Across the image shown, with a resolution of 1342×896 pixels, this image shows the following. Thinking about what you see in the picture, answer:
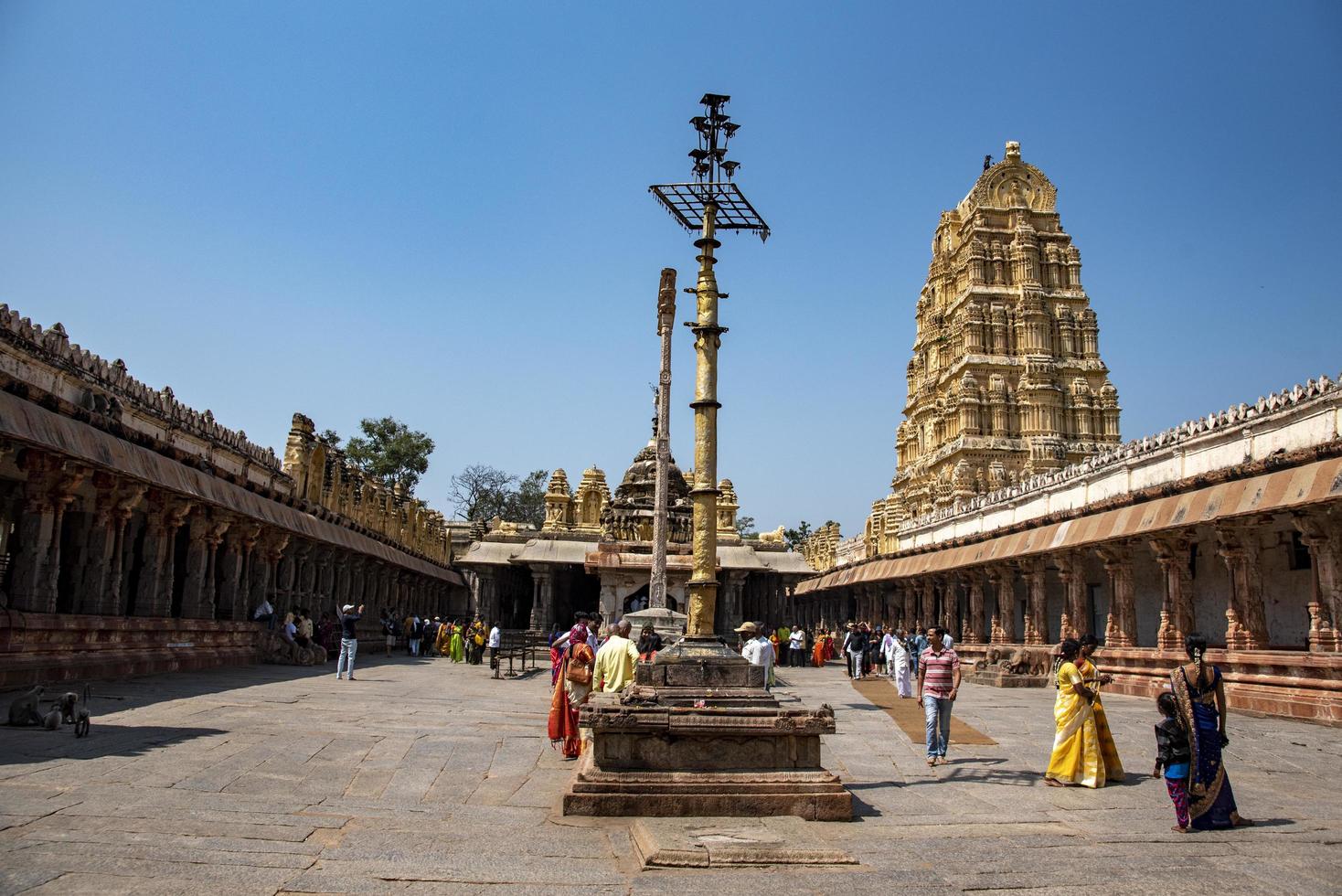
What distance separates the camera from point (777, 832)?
684 cm

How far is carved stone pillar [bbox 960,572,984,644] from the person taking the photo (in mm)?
29703

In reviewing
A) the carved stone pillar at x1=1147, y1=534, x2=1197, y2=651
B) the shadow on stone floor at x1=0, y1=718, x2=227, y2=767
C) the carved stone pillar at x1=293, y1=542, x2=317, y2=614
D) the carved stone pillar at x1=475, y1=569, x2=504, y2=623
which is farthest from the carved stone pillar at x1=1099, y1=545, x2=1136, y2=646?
the carved stone pillar at x1=475, y1=569, x2=504, y2=623

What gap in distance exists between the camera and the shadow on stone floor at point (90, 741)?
801 centimetres

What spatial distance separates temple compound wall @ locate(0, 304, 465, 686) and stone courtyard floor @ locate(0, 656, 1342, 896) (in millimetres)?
2678

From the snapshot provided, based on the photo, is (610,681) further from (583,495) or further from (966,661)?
(583,495)

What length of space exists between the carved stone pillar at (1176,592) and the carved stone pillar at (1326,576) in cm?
348

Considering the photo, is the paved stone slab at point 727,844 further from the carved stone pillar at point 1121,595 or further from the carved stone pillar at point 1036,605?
the carved stone pillar at point 1036,605

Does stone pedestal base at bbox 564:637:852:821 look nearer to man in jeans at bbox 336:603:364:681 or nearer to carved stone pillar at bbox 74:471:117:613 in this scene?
man in jeans at bbox 336:603:364:681

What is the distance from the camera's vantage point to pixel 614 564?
33.5m

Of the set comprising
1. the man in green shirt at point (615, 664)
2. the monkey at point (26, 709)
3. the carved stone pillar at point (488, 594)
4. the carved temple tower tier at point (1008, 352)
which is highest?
the carved temple tower tier at point (1008, 352)

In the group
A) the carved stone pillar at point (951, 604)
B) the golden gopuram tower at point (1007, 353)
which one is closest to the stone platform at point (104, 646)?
the carved stone pillar at point (951, 604)

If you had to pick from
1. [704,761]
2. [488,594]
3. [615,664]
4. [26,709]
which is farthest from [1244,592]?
[488,594]

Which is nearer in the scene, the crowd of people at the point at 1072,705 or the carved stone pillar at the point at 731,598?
the crowd of people at the point at 1072,705

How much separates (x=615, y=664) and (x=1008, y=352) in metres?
48.5
